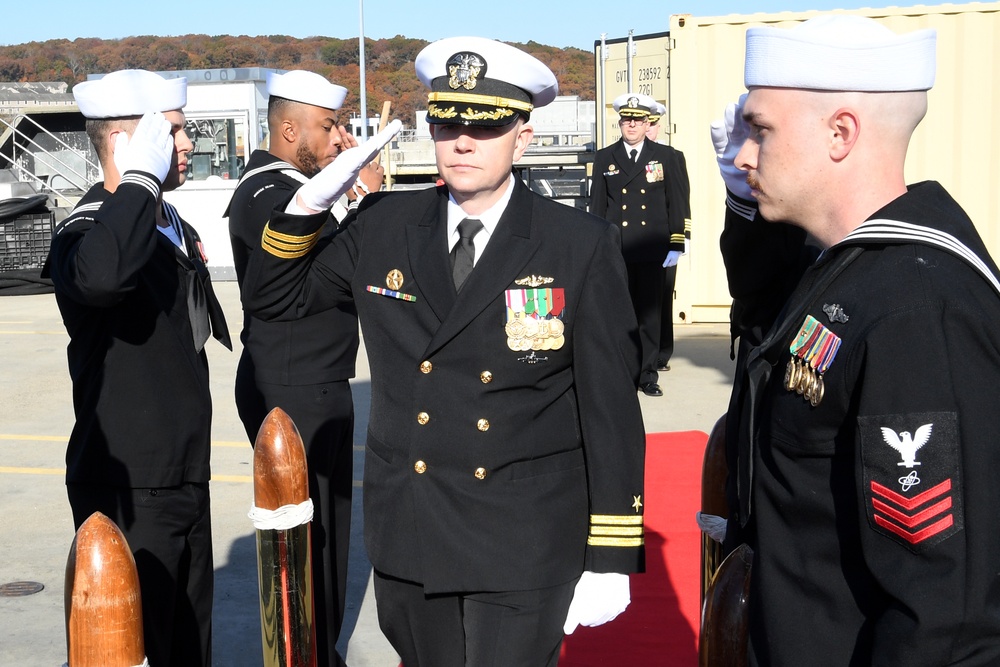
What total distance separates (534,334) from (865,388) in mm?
1023

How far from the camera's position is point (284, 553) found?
8.54 ft

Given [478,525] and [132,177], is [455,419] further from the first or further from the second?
[132,177]

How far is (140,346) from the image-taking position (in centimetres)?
292

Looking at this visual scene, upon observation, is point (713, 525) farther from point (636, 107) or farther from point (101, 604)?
point (636, 107)

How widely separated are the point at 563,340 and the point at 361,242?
0.56 meters

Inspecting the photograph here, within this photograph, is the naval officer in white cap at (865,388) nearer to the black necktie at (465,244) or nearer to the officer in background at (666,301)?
the black necktie at (465,244)

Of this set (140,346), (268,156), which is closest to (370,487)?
(140,346)

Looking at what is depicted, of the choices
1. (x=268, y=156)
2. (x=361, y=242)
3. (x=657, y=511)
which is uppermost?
(x=268, y=156)

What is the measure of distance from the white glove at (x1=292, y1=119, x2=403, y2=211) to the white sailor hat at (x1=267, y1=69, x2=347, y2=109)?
153 cm

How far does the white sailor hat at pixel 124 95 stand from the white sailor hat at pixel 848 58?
1.95m

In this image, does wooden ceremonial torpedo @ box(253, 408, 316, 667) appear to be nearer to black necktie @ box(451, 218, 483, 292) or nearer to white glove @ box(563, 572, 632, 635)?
black necktie @ box(451, 218, 483, 292)

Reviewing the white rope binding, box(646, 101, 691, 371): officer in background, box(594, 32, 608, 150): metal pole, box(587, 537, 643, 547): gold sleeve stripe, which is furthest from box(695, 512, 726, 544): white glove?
box(594, 32, 608, 150): metal pole

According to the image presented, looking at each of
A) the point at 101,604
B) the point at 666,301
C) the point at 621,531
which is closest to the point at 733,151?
the point at 621,531

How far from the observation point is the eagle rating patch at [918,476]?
1409 mm
